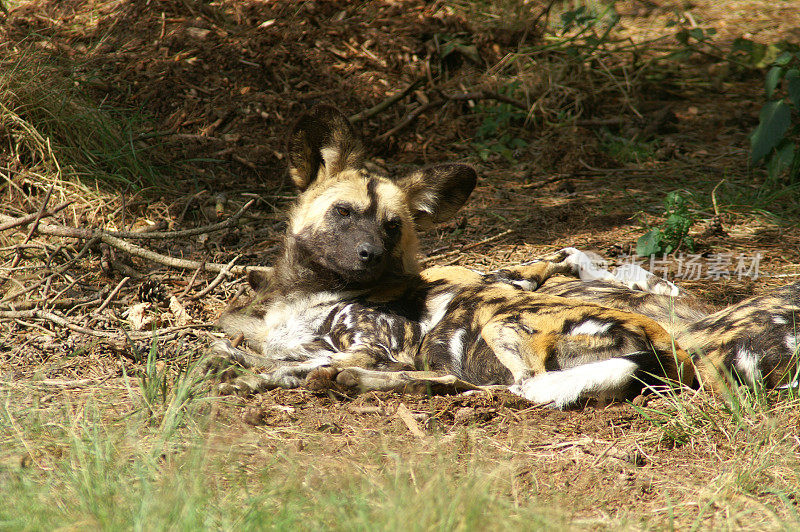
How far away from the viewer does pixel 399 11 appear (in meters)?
7.04

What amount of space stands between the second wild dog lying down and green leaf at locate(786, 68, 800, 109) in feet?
6.34

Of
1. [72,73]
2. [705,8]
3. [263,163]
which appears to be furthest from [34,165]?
[705,8]

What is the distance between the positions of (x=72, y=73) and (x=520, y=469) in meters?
4.81

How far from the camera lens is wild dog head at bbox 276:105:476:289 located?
3.45 m

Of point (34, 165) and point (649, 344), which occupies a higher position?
point (34, 165)

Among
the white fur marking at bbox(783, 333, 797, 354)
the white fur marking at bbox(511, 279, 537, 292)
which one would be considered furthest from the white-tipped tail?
the white fur marking at bbox(511, 279, 537, 292)

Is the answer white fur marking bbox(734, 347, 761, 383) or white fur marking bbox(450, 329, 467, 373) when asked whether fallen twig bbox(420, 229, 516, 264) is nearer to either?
white fur marking bbox(450, 329, 467, 373)

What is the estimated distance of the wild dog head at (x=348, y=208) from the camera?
136 inches

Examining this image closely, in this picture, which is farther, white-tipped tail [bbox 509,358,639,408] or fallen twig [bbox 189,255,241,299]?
fallen twig [bbox 189,255,241,299]

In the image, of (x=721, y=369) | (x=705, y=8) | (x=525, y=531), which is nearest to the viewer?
(x=525, y=531)

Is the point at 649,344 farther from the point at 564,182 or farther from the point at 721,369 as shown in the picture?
the point at 564,182

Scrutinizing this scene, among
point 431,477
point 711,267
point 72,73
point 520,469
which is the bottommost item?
point 711,267

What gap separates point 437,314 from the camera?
3498mm

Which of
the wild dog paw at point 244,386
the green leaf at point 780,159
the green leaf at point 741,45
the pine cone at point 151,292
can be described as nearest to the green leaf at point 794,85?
the green leaf at point 780,159
